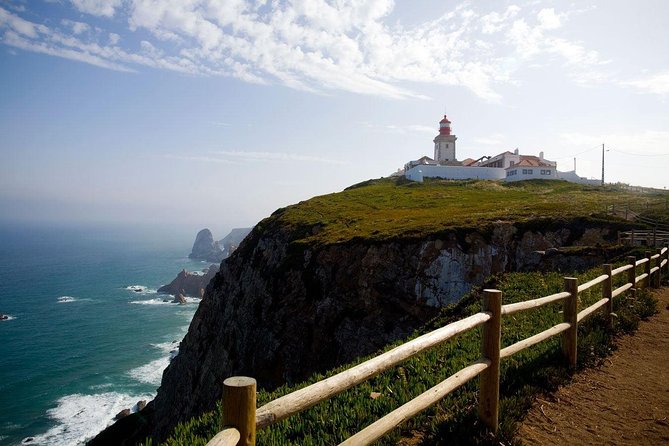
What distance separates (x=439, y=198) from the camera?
65938 mm

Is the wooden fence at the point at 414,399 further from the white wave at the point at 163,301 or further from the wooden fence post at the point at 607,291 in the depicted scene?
the white wave at the point at 163,301

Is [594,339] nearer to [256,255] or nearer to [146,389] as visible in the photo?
[256,255]

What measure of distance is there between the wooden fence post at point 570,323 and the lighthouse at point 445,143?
10443 centimetres

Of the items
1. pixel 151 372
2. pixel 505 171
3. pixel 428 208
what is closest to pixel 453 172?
pixel 505 171

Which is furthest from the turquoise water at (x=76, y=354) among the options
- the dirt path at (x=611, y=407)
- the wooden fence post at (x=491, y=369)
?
the wooden fence post at (x=491, y=369)

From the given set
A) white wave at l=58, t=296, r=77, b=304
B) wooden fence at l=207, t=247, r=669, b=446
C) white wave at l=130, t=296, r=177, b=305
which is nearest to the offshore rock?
white wave at l=130, t=296, r=177, b=305

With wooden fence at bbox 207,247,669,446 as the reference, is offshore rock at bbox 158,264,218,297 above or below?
below

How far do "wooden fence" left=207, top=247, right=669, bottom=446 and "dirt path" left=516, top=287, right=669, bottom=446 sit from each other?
735 millimetres

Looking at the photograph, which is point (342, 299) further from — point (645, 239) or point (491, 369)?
point (491, 369)

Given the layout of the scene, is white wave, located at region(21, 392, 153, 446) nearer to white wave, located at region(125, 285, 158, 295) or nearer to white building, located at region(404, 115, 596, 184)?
white building, located at region(404, 115, 596, 184)

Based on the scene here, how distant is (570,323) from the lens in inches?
313

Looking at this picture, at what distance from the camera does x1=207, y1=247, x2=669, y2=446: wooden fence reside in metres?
2.82

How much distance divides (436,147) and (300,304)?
3397 inches

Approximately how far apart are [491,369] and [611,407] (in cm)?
293
